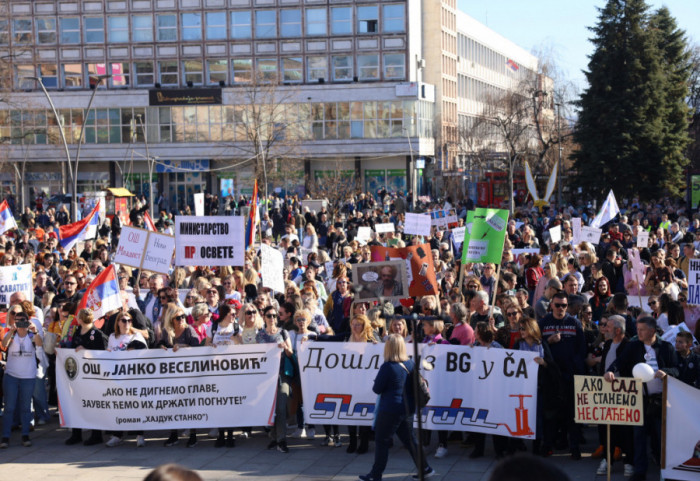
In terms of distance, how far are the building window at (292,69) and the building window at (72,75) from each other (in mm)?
14977

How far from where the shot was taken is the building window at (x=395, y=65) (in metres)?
69.8

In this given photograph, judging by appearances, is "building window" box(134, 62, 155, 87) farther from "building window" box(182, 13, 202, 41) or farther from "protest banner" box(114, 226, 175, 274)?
"protest banner" box(114, 226, 175, 274)

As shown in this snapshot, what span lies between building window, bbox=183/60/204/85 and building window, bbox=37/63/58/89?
31.6ft

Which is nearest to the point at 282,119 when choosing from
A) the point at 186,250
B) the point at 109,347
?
the point at 186,250

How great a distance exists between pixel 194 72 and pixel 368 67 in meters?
12.6

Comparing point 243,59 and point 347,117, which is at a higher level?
point 243,59

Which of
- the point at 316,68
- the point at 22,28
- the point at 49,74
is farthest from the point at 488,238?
the point at 22,28

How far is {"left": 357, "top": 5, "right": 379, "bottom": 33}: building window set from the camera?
70000mm

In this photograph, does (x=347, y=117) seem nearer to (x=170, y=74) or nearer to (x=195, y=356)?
(x=170, y=74)

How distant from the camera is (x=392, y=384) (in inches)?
374

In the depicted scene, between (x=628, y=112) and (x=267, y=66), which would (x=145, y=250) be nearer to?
(x=628, y=112)

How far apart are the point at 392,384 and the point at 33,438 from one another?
203 inches

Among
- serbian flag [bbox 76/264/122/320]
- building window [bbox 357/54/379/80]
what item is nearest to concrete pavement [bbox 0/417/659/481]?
serbian flag [bbox 76/264/122/320]

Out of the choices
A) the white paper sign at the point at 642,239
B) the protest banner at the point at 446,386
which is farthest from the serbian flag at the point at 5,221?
the protest banner at the point at 446,386
